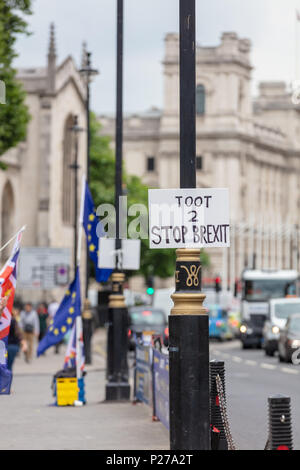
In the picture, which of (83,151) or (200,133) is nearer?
(83,151)

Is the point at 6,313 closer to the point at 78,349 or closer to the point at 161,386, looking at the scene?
the point at 161,386

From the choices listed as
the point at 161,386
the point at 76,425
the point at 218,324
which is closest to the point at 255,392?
the point at 161,386

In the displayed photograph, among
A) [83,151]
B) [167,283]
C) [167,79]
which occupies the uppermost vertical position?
[167,79]

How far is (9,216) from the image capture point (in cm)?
6950

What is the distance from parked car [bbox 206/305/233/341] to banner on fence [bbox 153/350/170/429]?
49.5m

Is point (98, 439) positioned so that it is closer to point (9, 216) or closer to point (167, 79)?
point (9, 216)

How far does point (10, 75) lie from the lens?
3444 cm

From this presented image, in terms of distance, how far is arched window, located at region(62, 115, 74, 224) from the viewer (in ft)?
242

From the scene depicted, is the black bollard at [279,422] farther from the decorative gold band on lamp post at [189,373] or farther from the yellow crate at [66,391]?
the yellow crate at [66,391]

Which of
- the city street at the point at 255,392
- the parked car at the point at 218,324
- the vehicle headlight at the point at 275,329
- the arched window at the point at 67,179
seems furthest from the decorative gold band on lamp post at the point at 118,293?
the arched window at the point at 67,179

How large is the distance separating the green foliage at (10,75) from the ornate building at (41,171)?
107 feet

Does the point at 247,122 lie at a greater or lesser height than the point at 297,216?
greater
